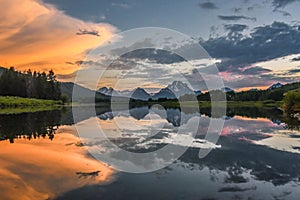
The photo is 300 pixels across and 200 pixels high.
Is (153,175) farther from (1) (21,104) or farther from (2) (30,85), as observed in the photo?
(2) (30,85)

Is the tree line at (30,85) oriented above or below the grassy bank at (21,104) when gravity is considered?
above

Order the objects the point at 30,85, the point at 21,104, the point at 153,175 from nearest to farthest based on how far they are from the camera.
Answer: the point at 153,175, the point at 21,104, the point at 30,85

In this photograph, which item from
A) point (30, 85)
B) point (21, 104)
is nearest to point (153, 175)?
point (21, 104)

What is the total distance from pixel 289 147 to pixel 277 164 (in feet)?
19.0

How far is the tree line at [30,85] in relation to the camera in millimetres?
122000

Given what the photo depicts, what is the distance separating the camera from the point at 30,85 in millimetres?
126875

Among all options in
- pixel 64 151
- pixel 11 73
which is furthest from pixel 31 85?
pixel 64 151

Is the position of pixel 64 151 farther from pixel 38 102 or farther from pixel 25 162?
pixel 38 102

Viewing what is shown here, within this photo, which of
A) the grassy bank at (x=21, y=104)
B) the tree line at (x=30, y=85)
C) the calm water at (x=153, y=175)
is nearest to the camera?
the calm water at (x=153, y=175)

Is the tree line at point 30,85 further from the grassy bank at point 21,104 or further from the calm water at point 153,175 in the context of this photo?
the calm water at point 153,175

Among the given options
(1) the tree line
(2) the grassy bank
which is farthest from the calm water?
(1) the tree line

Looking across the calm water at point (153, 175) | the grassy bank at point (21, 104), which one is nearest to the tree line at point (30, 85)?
the grassy bank at point (21, 104)

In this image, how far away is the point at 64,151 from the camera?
58.6ft

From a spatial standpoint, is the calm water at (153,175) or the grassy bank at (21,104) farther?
the grassy bank at (21,104)
